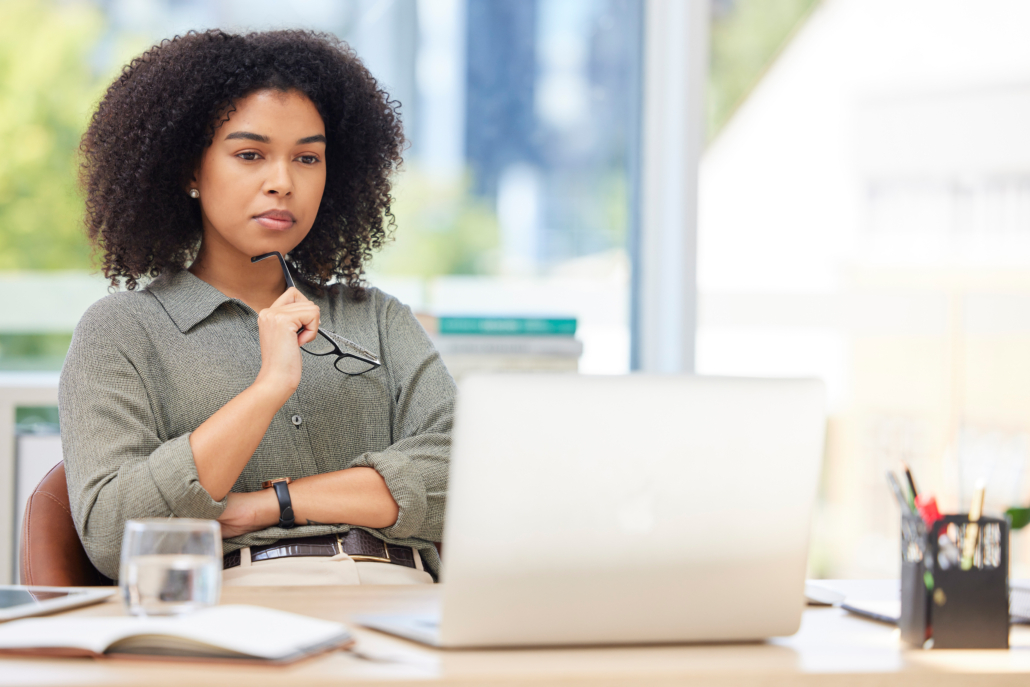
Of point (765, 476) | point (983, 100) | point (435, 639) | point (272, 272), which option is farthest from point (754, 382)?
point (983, 100)

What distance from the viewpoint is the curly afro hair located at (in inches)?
69.7

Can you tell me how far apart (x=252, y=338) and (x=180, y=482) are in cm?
39

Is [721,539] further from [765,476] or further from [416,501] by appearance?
[416,501]

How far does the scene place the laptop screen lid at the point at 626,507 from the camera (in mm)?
896

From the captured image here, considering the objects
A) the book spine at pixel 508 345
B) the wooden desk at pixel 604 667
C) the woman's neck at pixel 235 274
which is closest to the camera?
the wooden desk at pixel 604 667

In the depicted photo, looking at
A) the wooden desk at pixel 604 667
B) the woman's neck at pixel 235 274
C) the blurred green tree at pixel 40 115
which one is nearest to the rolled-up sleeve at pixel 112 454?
the woman's neck at pixel 235 274

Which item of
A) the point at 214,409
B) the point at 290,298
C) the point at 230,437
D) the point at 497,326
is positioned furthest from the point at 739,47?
the point at 230,437

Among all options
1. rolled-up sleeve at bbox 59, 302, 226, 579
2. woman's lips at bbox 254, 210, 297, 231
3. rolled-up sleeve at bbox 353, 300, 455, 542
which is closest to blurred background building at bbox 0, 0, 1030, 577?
rolled-up sleeve at bbox 353, 300, 455, 542

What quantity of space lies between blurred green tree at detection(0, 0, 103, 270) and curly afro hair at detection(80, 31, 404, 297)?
1.01 m

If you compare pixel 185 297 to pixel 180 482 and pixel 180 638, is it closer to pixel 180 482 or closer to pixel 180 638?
pixel 180 482

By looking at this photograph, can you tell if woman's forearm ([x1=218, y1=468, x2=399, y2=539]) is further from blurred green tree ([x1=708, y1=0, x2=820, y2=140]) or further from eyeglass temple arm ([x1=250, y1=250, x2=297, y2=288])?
blurred green tree ([x1=708, y1=0, x2=820, y2=140])

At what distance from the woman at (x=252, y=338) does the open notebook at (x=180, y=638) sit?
0.51 metres

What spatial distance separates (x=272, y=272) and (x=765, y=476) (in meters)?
1.15

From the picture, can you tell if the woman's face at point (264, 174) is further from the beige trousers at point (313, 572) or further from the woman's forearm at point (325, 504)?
the beige trousers at point (313, 572)
